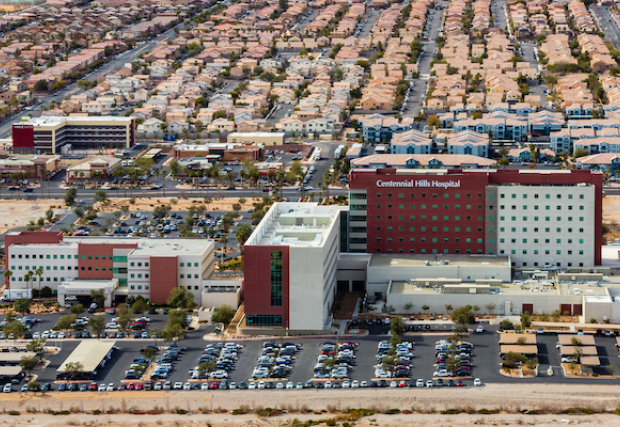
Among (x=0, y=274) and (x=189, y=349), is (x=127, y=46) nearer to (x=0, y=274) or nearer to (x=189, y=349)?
(x=0, y=274)

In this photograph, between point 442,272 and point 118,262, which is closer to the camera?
point 442,272

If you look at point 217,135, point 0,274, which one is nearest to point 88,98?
point 217,135

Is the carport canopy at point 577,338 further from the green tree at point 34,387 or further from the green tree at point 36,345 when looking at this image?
the green tree at point 36,345

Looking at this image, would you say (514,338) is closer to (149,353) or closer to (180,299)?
(149,353)

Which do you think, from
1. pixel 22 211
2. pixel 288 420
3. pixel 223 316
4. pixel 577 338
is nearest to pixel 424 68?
pixel 22 211

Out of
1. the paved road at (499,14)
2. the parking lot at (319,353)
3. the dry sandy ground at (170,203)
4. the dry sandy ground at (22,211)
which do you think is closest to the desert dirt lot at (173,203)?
the dry sandy ground at (170,203)

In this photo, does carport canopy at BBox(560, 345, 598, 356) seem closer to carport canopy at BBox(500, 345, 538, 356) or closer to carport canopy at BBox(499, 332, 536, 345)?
carport canopy at BBox(500, 345, 538, 356)
